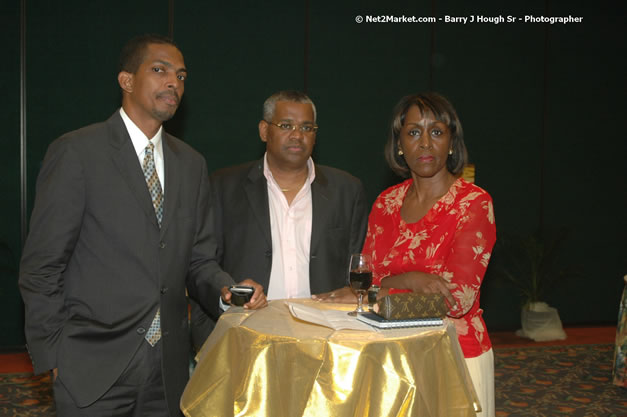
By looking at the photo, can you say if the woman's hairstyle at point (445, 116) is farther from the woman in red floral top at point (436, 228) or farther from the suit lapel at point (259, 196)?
the suit lapel at point (259, 196)

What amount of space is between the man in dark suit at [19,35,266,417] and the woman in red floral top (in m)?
0.68

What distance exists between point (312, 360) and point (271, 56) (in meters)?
5.51

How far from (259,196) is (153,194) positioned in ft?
2.91

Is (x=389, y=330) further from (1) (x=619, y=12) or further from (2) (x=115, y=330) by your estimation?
(1) (x=619, y=12)

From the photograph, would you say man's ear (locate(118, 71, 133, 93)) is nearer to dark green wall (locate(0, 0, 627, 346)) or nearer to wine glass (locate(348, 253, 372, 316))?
wine glass (locate(348, 253, 372, 316))

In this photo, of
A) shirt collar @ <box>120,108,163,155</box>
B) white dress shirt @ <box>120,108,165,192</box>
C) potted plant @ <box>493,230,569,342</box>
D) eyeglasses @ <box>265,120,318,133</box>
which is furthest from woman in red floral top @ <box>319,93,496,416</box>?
potted plant @ <box>493,230,569,342</box>

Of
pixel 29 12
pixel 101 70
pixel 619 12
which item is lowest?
pixel 101 70

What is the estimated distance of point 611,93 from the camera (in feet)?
26.4

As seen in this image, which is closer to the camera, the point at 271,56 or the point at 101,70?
the point at 101,70

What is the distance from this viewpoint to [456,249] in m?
2.39

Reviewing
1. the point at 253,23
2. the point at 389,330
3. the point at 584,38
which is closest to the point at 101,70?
the point at 253,23

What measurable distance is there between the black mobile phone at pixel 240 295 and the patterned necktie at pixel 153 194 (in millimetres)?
293

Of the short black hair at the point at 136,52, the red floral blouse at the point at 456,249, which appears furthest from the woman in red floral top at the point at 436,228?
the short black hair at the point at 136,52

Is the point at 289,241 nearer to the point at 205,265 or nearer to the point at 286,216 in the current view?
the point at 286,216
